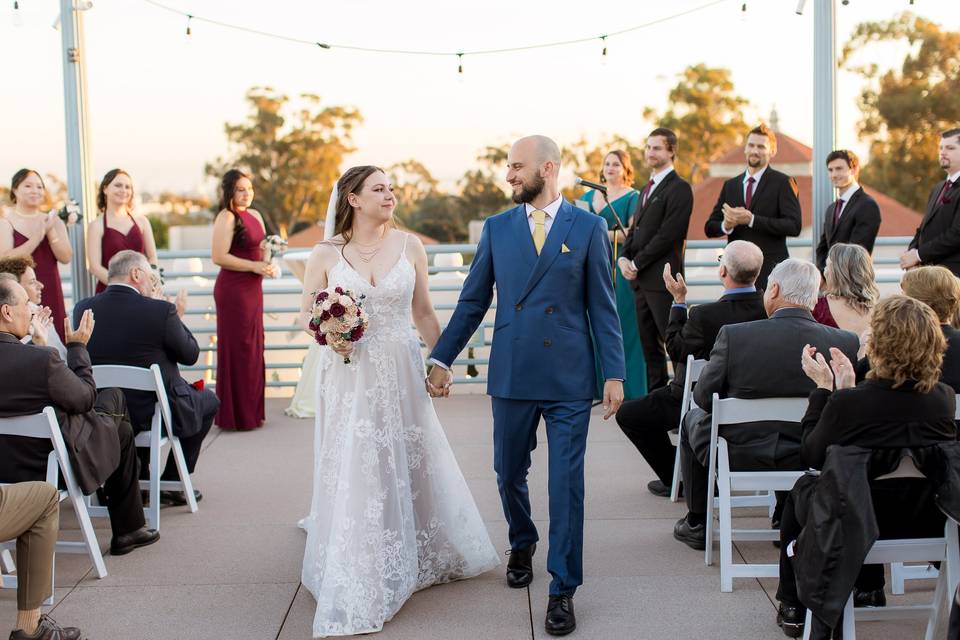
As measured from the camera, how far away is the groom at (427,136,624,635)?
13.3ft

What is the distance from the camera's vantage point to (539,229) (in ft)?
13.8

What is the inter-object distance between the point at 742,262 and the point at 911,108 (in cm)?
4477

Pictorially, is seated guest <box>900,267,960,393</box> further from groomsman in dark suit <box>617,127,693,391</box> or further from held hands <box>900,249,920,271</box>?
groomsman in dark suit <box>617,127,693,391</box>

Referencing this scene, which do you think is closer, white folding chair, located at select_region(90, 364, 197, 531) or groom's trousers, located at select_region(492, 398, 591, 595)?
groom's trousers, located at select_region(492, 398, 591, 595)

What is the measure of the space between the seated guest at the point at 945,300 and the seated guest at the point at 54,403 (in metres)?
3.55

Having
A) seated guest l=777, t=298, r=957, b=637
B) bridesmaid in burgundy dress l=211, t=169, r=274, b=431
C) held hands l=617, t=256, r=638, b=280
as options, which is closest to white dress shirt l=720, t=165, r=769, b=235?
held hands l=617, t=256, r=638, b=280

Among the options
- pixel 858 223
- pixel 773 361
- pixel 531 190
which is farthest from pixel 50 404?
pixel 858 223

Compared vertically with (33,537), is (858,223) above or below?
above

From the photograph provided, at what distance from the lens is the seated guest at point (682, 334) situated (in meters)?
5.29

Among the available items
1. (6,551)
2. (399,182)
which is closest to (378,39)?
(6,551)

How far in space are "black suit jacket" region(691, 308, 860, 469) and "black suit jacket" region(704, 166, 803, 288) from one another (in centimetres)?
300

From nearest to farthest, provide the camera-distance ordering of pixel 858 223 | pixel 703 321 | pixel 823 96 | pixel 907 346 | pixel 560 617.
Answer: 1. pixel 907 346
2. pixel 560 617
3. pixel 703 321
4. pixel 858 223
5. pixel 823 96

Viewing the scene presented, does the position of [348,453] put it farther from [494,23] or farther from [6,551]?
[494,23]

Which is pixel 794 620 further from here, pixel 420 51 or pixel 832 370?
pixel 420 51
